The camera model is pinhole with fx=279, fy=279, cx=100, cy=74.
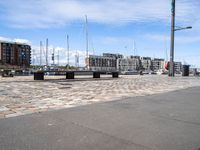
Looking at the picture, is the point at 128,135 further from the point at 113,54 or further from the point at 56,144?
the point at 113,54

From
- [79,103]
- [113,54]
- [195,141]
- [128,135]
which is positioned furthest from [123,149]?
[113,54]

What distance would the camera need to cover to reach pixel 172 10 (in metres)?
34.1

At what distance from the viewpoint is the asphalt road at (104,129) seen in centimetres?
512

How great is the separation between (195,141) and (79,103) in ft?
17.1

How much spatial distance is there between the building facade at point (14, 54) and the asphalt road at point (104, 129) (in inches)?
4848

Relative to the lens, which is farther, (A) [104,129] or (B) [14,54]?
(B) [14,54]

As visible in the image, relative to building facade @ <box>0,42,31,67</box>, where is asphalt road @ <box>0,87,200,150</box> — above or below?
below

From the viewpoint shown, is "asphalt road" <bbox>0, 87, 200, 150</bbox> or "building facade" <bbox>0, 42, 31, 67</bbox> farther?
"building facade" <bbox>0, 42, 31, 67</bbox>

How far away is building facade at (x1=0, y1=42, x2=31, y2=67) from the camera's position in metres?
128

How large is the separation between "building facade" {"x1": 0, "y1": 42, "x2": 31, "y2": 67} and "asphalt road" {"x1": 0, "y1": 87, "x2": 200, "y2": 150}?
123139 mm

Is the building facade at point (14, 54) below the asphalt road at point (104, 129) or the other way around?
the other way around

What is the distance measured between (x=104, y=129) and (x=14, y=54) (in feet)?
428

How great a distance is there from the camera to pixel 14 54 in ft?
427

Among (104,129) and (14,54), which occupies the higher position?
(14,54)
